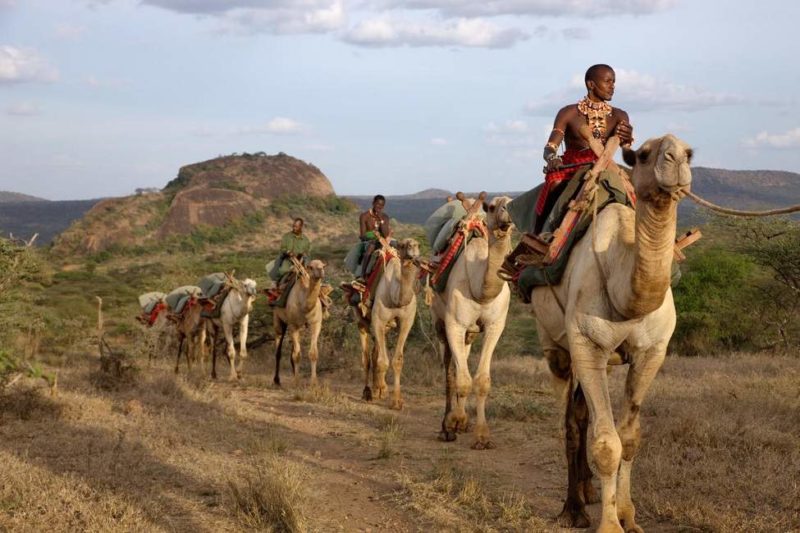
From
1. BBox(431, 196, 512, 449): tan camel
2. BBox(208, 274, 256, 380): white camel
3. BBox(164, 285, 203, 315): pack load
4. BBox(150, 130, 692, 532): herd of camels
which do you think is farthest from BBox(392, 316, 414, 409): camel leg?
BBox(164, 285, 203, 315): pack load

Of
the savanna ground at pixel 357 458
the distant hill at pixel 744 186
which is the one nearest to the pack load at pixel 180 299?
the savanna ground at pixel 357 458

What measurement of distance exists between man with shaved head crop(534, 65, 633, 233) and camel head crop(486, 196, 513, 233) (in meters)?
1.64

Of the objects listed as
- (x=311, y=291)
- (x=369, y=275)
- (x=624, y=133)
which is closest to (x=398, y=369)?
(x=369, y=275)

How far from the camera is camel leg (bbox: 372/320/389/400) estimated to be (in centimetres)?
1340

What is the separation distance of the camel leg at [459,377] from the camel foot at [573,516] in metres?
3.24

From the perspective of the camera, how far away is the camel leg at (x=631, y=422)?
18.5ft

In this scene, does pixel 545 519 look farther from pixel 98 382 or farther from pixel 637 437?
pixel 98 382

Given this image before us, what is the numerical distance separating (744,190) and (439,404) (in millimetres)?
107116

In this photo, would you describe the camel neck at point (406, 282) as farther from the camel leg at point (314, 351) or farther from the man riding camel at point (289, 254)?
the man riding camel at point (289, 254)

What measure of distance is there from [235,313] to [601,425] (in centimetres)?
1401

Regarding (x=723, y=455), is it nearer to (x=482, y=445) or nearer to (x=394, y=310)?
(x=482, y=445)

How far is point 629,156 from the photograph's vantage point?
495cm

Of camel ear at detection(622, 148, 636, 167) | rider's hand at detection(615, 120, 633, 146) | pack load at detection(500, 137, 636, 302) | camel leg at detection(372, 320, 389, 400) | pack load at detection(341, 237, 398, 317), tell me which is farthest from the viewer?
pack load at detection(341, 237, 398, 317)

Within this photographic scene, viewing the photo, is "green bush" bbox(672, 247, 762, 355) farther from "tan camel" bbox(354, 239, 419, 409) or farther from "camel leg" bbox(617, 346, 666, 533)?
"camel leg" bbox(617, 346, 666, 533)
